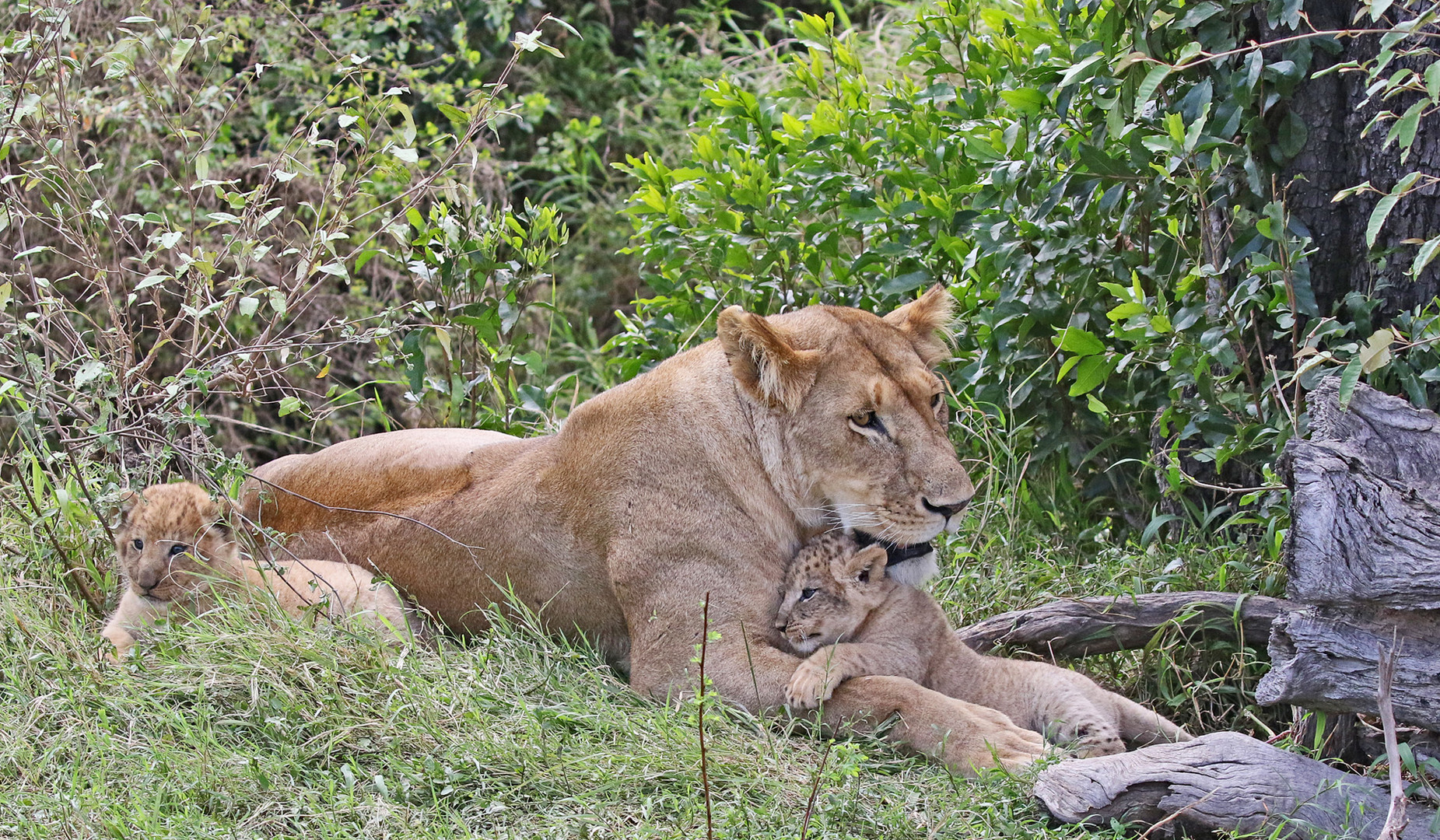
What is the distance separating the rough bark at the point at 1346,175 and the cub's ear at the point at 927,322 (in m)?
1.12

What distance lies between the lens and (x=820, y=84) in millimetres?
6418

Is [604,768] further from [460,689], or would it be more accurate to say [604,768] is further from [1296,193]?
[1296,193]


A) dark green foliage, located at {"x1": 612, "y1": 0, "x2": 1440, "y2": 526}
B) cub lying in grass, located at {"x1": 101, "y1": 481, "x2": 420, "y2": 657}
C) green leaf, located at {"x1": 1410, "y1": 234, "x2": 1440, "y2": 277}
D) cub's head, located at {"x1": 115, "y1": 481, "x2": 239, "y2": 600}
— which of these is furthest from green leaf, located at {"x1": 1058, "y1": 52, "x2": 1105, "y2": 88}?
cub's head, located at {"x1": 115, "y1": 481, "x2": 239, "y2": 600}

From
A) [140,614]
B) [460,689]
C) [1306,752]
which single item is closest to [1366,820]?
[1306,752]

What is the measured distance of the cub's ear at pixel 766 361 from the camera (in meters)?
4.09

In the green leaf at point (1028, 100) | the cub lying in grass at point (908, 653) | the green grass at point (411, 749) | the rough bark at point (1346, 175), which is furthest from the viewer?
the green leaf at point (1028, 100)

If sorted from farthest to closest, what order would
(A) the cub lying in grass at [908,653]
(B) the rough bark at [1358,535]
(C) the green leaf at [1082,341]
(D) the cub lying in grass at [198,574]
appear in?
(C) the green leaf at [1082,341] < (D) the cub lying in grass at [198,574] < (A) the cub lying in grass at [908,653] < (B) the rough bark at [1358,535]

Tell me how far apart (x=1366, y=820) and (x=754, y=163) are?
3640 mm

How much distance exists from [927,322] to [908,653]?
1.12 m

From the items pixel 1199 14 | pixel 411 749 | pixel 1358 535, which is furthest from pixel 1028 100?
pixel 411 749

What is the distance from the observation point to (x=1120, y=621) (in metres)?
4.50


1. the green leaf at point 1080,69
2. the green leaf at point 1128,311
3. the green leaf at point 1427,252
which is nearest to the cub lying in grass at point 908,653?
the green leaf at point 1128,311

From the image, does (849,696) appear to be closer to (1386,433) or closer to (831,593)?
(831,593)

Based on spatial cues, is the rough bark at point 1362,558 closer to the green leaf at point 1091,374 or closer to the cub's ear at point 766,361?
the green leaf at point 1091,374
